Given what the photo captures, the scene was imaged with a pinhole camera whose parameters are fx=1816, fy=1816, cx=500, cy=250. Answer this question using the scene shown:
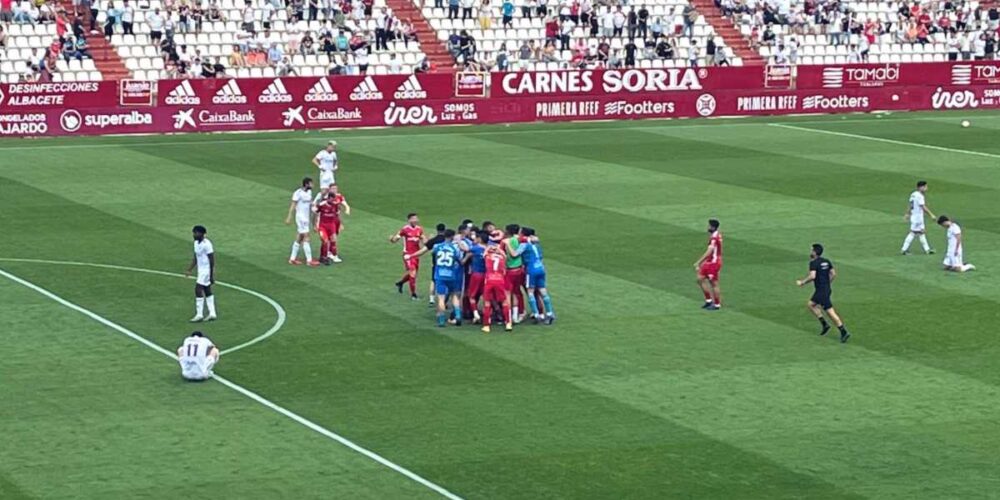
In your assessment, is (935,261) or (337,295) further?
(935,261)

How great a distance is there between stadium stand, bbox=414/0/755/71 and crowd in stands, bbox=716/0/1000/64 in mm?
2531

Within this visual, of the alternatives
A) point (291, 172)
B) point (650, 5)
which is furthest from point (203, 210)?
point (650, 5)

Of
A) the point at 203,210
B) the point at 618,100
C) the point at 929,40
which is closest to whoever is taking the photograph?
the point at 203,210

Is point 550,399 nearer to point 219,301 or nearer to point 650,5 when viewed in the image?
point 219,301

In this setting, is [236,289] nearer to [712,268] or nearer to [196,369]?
[196,369]

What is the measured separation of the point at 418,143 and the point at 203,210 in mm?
15512

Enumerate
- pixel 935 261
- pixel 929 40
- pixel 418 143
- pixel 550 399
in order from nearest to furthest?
pixel 550 399 → pixel 935 261 → pixel 418 143 → pixel 929 40

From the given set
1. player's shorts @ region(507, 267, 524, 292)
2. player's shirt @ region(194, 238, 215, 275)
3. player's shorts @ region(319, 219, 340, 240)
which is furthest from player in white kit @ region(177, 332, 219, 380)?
player's shorts @ region(319, 219, 340, 240)

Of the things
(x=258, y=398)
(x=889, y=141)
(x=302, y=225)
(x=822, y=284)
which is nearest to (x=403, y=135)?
(x=889, y=141)

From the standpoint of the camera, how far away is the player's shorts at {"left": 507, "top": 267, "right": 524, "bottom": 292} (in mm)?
31453

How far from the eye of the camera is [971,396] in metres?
27.1

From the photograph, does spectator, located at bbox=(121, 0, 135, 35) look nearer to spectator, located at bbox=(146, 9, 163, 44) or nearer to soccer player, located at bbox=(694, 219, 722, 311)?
spectator, located at bbox=(146, 9, 163, 44)

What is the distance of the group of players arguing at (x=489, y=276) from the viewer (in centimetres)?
3130

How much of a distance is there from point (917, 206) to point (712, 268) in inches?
315
